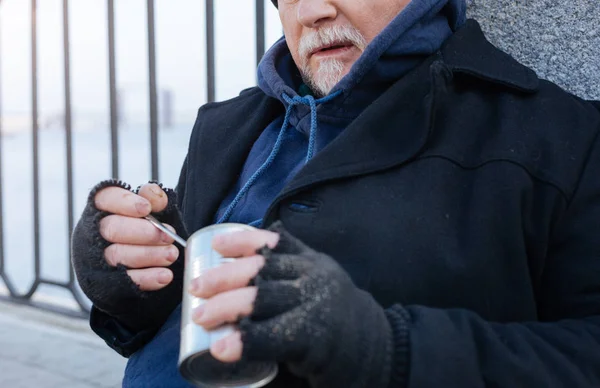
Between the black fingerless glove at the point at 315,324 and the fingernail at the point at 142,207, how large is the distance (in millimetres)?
341

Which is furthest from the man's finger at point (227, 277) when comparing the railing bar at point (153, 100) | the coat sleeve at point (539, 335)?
the railing bar at point (153, 100)

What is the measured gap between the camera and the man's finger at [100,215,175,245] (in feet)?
3.62

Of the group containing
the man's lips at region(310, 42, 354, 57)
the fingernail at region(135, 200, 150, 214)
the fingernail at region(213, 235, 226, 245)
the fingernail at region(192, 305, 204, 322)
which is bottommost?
the fingernail at region(192, 305, 204, 322)

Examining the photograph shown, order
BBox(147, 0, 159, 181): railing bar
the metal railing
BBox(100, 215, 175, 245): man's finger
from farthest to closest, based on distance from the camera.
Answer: BBox(147, 0, 159, 181): railing bar < the metal railing < BBox(100, 215, 175, 245): man's finger

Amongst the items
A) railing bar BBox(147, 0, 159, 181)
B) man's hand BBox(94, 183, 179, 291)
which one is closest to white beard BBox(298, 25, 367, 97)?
man's hand BBox(94, 183, 179, 291)

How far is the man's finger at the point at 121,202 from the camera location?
111 centimetres

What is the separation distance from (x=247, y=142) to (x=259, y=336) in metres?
0.85

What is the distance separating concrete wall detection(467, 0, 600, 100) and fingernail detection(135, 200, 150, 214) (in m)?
0.93

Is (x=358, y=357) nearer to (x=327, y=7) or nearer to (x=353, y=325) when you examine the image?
(x=353, y=325)

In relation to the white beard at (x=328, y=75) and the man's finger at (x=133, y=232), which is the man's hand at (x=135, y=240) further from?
the white beard at (x=328, y=75)

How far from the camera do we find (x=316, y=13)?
4.70 feet

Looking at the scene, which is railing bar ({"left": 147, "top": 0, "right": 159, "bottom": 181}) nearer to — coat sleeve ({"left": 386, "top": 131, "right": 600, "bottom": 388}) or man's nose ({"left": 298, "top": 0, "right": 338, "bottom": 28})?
man's nose ({"left": 298, "top": 0, "right": 338, "bottom": 28})

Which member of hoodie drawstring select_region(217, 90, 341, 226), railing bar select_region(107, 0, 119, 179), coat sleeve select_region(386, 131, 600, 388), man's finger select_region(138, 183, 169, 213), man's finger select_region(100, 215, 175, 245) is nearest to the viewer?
coat sleeve select_region(386, 131, 600, 388)

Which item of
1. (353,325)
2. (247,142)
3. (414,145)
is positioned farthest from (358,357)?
(247,142)
